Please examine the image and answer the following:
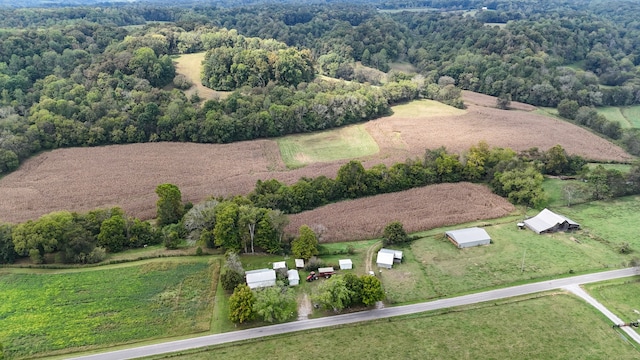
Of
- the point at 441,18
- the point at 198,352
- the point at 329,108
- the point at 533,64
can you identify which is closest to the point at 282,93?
the point at 329,108

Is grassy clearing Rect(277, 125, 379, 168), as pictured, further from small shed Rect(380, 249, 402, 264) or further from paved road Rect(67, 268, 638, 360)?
paved road Rect(67, 268, 638, 360)

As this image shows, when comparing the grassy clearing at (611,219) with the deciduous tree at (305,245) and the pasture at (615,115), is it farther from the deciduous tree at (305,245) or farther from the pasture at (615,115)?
the pasture at (615,115)

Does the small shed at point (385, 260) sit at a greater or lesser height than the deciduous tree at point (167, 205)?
lesser

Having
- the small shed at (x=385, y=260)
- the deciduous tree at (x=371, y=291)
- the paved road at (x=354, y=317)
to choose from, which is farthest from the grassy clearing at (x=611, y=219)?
the deciduous tree at (x=371, y=291)

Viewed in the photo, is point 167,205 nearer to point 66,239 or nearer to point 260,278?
point 66,239

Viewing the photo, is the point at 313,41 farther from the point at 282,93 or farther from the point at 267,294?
the point at 267,294

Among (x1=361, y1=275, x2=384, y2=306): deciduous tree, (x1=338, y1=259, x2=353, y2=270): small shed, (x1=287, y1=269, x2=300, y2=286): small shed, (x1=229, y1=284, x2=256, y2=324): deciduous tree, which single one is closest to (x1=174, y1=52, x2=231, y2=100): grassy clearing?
(x1=287, y1=269, x2=300, y2=286): small shed

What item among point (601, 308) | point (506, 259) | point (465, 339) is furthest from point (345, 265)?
point (601, 308)
